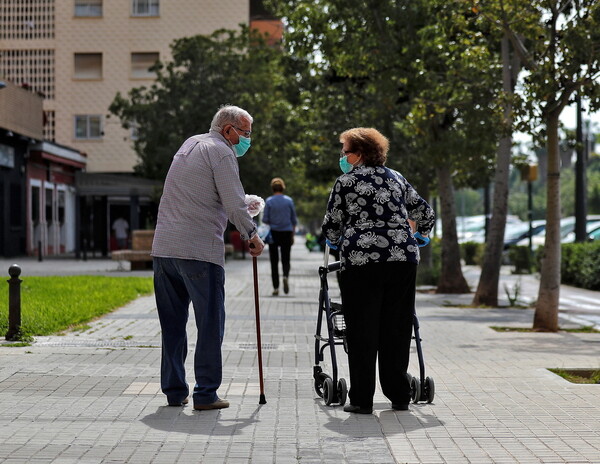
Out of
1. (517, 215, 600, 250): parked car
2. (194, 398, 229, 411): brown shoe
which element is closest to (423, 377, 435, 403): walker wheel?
(194, 398, 229, 411): brown shoe

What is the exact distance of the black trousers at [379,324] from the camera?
7207 millimetres

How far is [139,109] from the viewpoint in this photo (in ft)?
153

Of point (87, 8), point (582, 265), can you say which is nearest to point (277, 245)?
point (582, 265)

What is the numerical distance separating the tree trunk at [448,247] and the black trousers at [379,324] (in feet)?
49.4

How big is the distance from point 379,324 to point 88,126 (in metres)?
52.9

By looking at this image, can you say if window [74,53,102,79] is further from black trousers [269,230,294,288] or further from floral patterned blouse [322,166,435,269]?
floral patterned blouse [322,166,435,269]

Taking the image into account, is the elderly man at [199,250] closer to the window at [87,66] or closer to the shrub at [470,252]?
the shrub at [470,252]

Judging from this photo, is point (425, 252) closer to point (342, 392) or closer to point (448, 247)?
point (448, 247)

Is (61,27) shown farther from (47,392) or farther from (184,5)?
(47,392)

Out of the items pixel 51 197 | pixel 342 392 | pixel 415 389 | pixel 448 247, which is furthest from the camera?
pixel 51 197

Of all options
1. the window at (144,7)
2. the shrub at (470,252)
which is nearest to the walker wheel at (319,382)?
the shrub at (470,252)

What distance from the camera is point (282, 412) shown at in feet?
23.7

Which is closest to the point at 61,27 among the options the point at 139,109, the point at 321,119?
the point at 139,109

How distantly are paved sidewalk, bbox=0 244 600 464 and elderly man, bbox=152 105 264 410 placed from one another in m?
0.25
